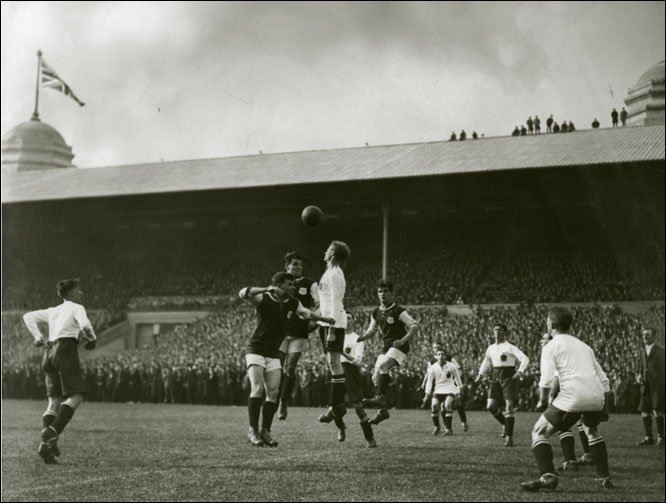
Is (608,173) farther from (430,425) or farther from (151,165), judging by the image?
(430,425)

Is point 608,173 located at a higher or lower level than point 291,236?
higher

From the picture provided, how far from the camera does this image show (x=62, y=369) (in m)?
4.38

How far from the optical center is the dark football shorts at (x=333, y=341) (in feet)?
15.5

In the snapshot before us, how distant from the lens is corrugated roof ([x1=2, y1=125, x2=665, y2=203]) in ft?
24.1

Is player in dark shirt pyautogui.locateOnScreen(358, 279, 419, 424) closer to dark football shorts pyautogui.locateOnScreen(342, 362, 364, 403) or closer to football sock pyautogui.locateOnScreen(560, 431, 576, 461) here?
dark football shorts pyautogui.locateOnScreen(342, 362, 364, 403)

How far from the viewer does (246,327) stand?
7402mm

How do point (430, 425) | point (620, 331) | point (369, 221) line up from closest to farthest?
point (620, 331) → point (369, 221) → point (430, 425)

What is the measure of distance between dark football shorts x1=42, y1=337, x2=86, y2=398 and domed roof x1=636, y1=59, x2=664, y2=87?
3.94 m

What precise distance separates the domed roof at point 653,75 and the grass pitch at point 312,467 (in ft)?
108

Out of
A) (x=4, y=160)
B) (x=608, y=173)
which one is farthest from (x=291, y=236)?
(x=4, y=160)

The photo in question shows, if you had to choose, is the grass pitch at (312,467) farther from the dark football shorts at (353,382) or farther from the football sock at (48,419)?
the football sock at (48,419)

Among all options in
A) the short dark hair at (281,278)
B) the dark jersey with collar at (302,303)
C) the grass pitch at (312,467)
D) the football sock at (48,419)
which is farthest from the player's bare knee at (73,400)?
the grass pitch at (312,467)

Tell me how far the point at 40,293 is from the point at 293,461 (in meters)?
43.3

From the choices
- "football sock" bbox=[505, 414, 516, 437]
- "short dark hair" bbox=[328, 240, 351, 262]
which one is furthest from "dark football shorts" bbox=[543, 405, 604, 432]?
"short dark hair" bbox=[328, 240, 351, 262]
